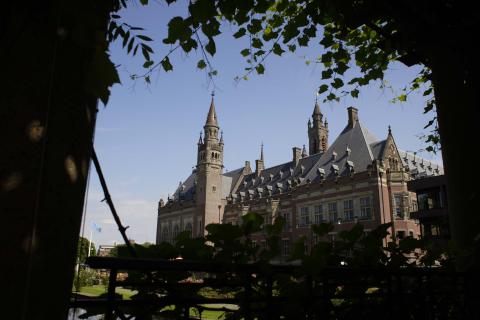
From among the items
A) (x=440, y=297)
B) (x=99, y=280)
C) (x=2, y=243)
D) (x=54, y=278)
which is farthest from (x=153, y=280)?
(x=99, y=280)

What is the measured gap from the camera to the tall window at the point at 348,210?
1563 inches

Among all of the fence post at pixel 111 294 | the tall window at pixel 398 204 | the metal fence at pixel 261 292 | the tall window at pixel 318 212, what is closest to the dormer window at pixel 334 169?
the tall window at pixel 318 212

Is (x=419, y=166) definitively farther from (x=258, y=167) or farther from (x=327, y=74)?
(x=327, y=74)

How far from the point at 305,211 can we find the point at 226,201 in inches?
694

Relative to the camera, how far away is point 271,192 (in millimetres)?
52469

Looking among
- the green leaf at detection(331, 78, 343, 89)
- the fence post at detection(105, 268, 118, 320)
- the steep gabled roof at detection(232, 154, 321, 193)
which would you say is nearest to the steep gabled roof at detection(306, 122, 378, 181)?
the steep gabled roof at detection(232, 154, 321, 193)

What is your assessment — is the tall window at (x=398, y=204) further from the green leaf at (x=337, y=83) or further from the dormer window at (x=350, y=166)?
the green leaf at (x=337, y=83)

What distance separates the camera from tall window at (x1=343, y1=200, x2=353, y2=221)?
39706 mm

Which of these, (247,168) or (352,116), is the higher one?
(352,116)

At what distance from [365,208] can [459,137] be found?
3712cm

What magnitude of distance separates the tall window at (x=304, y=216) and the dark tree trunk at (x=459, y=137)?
42.1 m

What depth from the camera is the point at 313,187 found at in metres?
44.8

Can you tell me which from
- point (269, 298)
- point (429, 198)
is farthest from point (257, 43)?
point (429, 198)

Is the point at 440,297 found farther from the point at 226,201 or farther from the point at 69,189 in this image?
the point at 226,201
